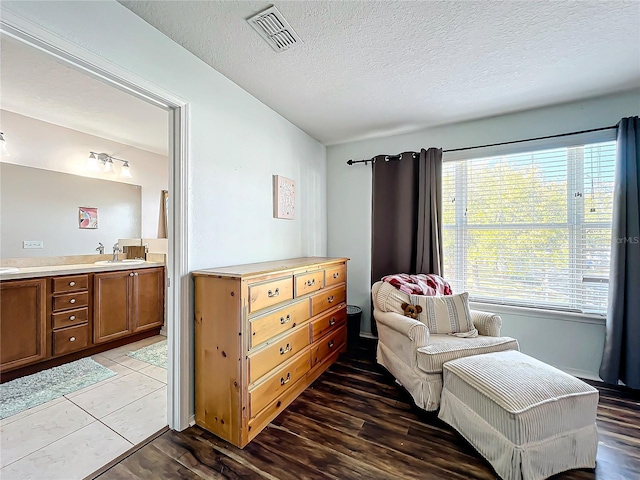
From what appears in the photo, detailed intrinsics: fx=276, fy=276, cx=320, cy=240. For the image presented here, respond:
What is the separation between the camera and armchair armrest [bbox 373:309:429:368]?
6.51 feet

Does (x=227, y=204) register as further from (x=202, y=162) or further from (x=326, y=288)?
(x=326, y=288)

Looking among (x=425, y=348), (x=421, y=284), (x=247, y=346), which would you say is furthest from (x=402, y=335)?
(x=247, y=346)

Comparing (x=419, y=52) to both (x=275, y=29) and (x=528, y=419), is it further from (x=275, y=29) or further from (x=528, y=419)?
(x=528, y=419)

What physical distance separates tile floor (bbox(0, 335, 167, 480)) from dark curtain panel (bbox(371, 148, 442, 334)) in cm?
230

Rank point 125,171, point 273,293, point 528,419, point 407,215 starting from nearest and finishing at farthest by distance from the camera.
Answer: point 528,419 → point 273,293 → point 407,215 → point 125,171

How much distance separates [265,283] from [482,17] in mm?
1984

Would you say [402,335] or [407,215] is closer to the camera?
[402,335]

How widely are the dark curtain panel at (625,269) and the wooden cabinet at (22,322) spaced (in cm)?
484

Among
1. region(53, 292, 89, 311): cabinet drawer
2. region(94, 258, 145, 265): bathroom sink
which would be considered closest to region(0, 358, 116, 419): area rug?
region(53, 292, 89, 311): cabinet drawer

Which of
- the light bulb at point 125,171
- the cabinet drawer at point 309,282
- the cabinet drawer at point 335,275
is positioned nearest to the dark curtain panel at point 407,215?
the cabinet drawer at point 335,275

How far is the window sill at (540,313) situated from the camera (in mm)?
2381

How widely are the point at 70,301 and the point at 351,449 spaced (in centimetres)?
286

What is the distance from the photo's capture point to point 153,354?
114 inches

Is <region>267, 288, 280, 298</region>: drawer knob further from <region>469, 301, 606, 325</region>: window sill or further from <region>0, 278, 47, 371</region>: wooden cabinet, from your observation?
<region>0, 278, 47, 371</region>: wooden cabinet
